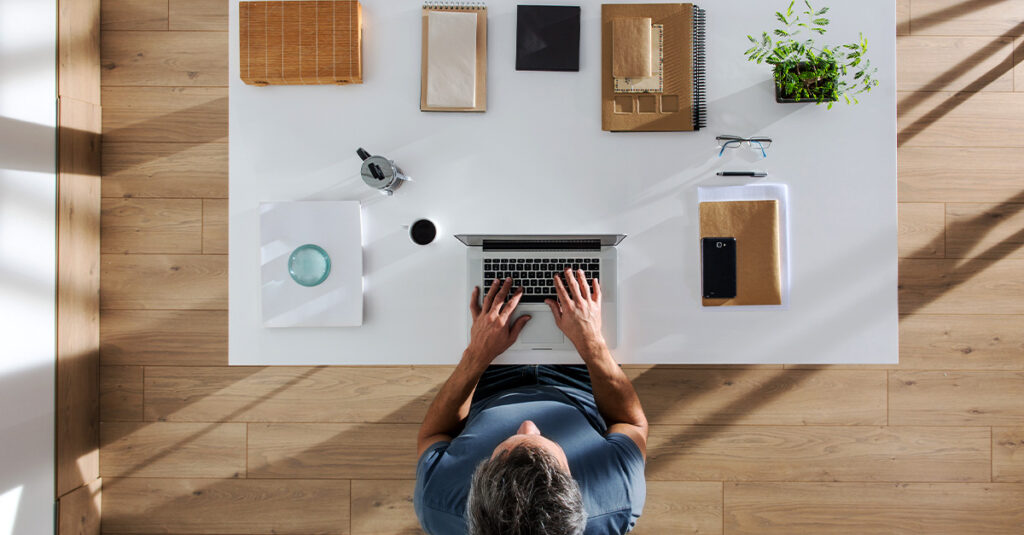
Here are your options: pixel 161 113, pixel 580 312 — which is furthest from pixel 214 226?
pixel 580 312

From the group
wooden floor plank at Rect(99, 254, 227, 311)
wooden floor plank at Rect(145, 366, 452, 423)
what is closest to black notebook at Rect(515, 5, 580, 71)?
wooden floor plank at Rect(145, 366, 452, 423)

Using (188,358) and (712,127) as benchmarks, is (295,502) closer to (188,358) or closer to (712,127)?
(188,358)

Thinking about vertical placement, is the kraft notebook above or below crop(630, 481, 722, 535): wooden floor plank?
above

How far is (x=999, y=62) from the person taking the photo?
1.79 metres

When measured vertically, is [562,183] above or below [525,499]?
above

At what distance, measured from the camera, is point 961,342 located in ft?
5.86

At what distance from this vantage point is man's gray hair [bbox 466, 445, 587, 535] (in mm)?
926

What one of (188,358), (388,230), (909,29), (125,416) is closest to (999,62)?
(909,29)

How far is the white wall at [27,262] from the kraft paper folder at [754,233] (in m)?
1.96

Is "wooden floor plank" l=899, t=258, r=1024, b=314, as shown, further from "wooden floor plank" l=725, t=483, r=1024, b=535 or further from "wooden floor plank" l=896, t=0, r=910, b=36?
"wooden floor plank" l=896, t=0, r=910, b=36

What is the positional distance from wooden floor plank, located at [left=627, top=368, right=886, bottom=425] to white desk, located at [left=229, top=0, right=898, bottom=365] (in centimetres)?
62

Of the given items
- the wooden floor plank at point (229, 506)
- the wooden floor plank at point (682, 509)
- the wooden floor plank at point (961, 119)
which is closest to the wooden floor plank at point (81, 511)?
the wooden floor plank at point (229, 506)

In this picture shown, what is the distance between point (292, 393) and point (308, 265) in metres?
0.87

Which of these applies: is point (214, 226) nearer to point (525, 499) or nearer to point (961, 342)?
point (525, 499)
